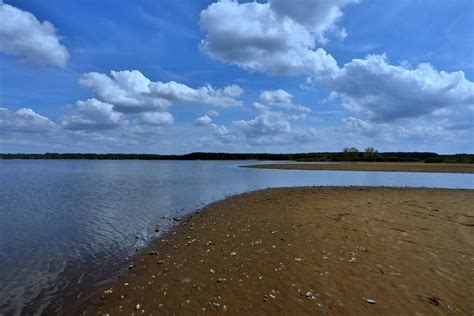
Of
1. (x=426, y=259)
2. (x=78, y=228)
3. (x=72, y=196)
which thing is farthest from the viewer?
(x=72, y=196)

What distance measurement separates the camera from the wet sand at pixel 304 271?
239 inches

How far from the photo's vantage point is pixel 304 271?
759 cm

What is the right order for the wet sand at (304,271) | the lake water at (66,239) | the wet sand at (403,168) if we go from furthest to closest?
the wet sand at (403,168)
the lake water at (66,239)
the wet sand at (304,271)

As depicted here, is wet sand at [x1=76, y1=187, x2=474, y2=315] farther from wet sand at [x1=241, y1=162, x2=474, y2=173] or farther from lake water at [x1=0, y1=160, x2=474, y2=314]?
wet sand at [x1=241, y1=162, x2=474, y2=173]

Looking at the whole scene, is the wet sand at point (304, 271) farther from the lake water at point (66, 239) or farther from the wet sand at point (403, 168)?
the wet sand at point (403, 168)

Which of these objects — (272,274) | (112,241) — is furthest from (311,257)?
(112,241)

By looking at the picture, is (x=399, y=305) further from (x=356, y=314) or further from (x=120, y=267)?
(x=120, y=267)

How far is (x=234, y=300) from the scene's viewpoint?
6309 mm

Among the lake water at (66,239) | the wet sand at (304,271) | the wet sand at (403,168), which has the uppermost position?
the wet sand at (403,168)

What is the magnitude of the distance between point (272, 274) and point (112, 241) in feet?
25.0

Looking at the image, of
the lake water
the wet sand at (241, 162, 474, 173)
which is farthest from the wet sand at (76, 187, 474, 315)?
the wet sand at (241, 162, 474, 173)

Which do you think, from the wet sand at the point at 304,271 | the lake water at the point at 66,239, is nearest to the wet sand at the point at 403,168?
the lake water at the point at 66,239

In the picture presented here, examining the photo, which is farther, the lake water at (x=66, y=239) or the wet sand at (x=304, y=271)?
the lake water at (x=66, y=239)

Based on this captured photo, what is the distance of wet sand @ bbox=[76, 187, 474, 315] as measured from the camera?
6070 mm
